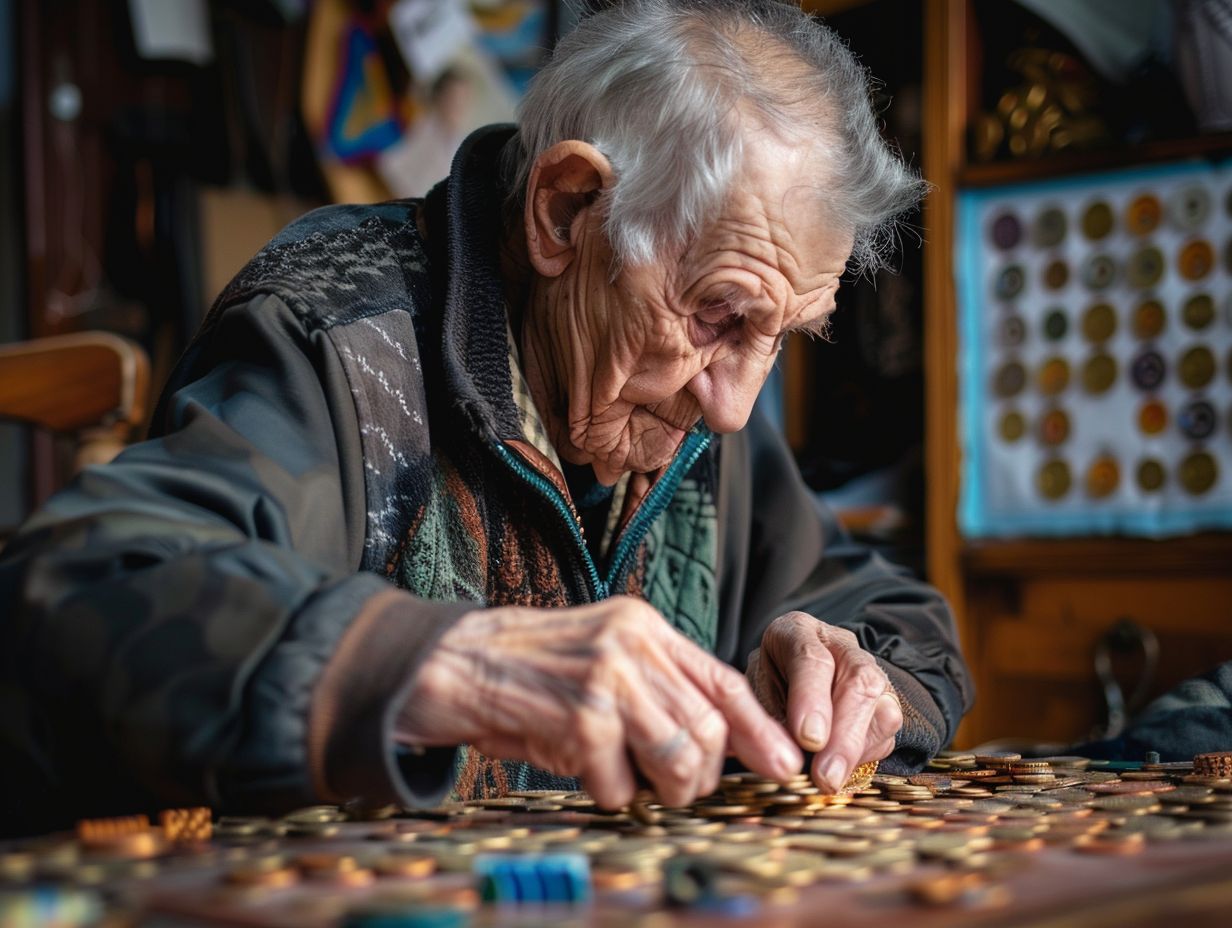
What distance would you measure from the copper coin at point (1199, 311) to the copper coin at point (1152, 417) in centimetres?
17

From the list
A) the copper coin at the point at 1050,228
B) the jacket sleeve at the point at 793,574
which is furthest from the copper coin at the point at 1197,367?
the jacket sleeve at the point at 793,574

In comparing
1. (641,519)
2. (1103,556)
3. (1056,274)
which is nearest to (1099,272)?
(1056,274)

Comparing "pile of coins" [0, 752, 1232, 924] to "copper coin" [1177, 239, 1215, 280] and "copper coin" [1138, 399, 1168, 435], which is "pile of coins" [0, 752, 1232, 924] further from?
"copper coin" [1177, 239, 1215, 280]

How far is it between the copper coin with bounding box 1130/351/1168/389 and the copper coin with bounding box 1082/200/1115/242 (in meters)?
0.27

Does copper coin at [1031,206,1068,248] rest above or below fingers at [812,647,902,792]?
above

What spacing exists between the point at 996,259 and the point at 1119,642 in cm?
85

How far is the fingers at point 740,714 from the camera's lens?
111cm

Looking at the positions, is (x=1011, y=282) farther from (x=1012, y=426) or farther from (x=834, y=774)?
(x=834, y=774)

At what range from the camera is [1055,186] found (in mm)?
3035

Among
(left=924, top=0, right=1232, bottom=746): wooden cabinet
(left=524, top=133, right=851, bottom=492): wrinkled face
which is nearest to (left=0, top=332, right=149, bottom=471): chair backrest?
(left=524, top=133, right=851, bottom=492): wrinkled face

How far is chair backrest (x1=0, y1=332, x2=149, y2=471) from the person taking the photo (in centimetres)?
208

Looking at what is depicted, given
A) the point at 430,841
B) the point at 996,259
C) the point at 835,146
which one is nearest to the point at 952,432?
the point at 996,259

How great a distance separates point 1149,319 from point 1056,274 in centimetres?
22

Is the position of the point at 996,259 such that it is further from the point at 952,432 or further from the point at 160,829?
the point at 160,829
